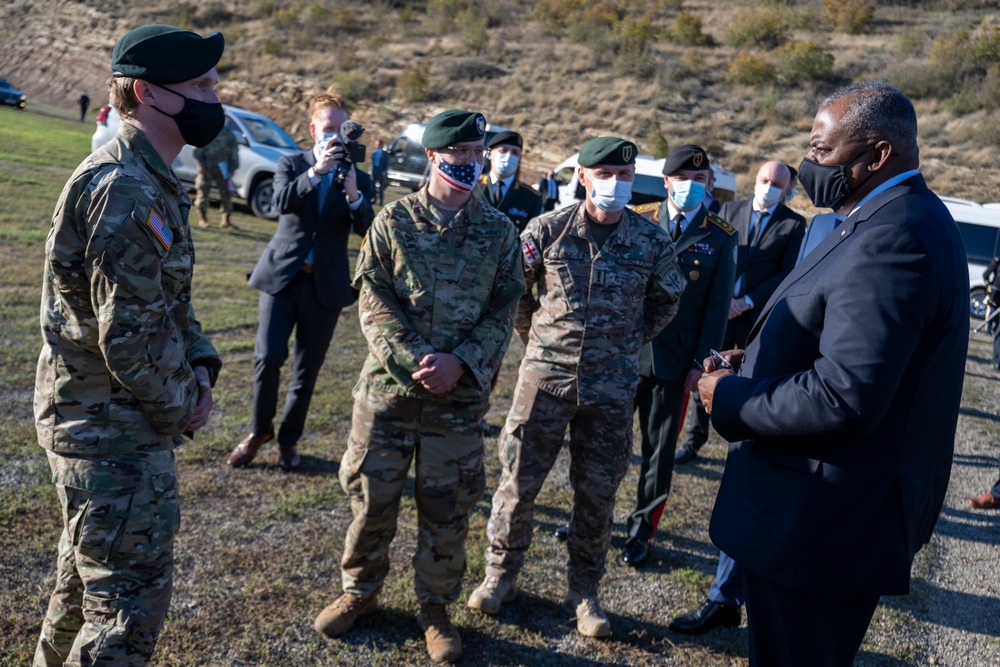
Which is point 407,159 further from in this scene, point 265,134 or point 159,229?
point 159,229

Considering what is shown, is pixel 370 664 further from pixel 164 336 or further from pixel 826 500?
pixel 826 500

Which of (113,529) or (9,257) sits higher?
(113,529)

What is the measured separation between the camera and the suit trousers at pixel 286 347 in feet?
15.0

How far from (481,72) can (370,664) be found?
33016mm

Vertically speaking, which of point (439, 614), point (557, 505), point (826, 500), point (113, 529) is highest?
point (826, 500)

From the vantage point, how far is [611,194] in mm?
3502

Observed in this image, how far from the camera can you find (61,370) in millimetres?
2184

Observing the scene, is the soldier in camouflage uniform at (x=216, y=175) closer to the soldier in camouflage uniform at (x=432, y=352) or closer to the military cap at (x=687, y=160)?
the military cap at (x=687, y=160)

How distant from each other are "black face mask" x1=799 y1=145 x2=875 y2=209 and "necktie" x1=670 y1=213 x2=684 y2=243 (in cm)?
207

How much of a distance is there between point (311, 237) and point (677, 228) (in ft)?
6.93

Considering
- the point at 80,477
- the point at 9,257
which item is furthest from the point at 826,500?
the point at 9,257

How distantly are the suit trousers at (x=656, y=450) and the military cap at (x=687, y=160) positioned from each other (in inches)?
47.3

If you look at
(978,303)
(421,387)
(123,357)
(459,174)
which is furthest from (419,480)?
(978,303)

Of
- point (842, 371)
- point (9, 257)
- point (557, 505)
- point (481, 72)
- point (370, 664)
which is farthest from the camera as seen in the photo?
point (481, 72)
